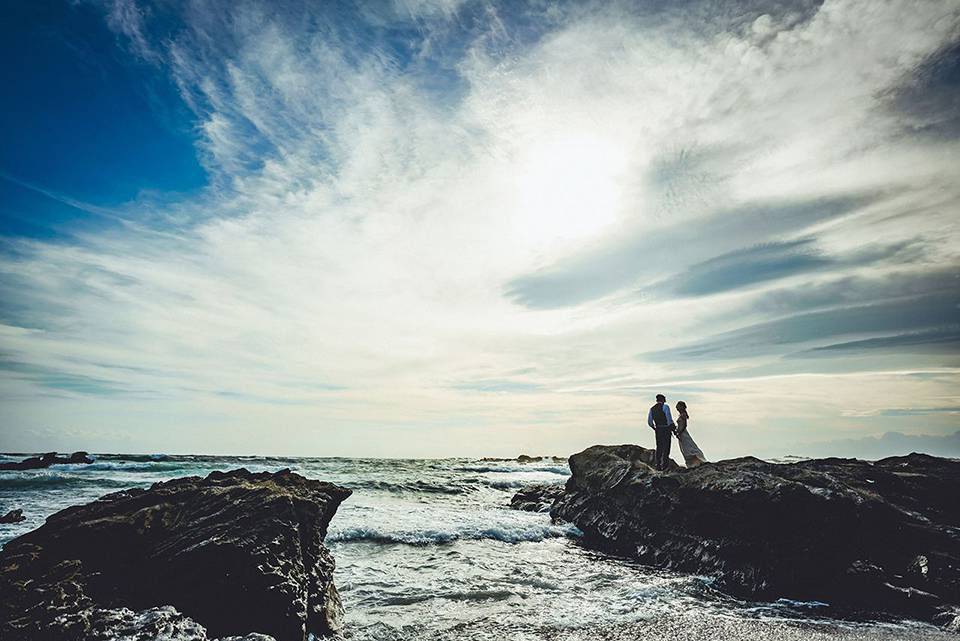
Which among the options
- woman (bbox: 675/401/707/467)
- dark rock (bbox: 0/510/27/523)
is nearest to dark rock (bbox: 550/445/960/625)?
woman (bbox: 675/401/707/467)

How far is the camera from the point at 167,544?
732cm

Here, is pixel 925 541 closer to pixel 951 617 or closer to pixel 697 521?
pixel 951 617

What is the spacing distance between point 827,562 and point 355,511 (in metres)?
18.4

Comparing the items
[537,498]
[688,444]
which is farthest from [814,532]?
[537,498]

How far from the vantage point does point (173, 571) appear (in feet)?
Result: 22.6

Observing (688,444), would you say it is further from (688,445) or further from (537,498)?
(537,498)

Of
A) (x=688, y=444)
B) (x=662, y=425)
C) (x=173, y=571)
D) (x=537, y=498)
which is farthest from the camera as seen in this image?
(x=537, y=498)

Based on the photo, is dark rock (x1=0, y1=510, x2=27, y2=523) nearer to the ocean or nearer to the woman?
the ocean

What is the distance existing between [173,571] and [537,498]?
22.3 m

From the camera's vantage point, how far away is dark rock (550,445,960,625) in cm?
974

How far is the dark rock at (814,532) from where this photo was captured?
974cm

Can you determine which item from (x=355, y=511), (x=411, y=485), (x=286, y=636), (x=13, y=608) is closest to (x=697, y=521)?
(x=286, y=636)

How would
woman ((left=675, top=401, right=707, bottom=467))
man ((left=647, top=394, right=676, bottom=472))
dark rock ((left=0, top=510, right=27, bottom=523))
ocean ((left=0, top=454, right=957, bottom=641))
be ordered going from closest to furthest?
1. ocean ((left=0, top=454, right=957, bottom=641))
2. dark rock ((left=0, top=510, right=27, bottom=523))
3. man ((left=647, top=394, right=676, bottom=472))
4. woman ((left=675, top=401, right=707, bottom=467))

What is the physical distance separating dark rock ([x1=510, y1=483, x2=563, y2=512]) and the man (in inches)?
341
